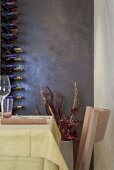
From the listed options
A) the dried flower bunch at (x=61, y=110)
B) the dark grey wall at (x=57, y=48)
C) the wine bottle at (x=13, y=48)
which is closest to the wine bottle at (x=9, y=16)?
the dark grey wall at (x=57, y=48)

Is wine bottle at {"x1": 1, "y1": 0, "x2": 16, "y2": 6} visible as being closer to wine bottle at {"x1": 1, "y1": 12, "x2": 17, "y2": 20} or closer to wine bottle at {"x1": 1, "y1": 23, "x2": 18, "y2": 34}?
wine bottle at {"x1": 1, "y1": 12, "x2": 17, "y2": 20}

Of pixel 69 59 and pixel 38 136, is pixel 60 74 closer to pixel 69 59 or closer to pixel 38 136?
pixel 69 59

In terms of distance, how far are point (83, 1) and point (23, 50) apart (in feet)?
2.94

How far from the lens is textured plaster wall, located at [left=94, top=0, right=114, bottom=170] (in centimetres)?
206

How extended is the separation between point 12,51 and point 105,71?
1186 millimetres

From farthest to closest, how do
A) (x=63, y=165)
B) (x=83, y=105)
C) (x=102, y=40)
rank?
(x=83, y=105) → (x=102, y=40) → (x=63, y=165)

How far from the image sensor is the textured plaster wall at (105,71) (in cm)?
206

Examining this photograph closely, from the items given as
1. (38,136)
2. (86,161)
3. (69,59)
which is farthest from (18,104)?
(38,136)

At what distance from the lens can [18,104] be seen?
3051mm

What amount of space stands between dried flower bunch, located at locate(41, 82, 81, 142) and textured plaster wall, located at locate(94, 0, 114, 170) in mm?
243

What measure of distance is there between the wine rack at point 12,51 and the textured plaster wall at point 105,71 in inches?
34.2

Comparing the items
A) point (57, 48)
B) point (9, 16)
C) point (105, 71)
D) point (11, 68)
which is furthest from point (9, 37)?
point (105, 71)

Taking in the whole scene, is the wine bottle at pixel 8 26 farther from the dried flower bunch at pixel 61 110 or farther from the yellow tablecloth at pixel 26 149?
the yellow tablecloth at pixel 26 149

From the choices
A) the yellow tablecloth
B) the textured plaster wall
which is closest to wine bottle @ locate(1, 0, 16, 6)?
the textured plaster wall
